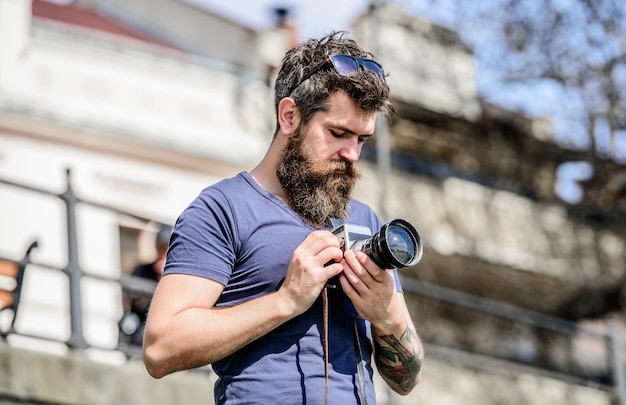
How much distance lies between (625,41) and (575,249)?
14.4ft

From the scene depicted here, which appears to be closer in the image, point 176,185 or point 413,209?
point 176,185

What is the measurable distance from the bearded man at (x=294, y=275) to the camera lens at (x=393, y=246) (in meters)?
0.03

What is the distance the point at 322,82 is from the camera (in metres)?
3.03

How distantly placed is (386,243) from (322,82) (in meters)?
0.52

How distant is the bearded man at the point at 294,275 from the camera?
2.79m

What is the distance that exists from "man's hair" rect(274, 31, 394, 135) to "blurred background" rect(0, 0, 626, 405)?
223 inches

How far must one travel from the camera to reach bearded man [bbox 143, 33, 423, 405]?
279cm

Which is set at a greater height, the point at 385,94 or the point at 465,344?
the point at 465,344

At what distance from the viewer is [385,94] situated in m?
3.10

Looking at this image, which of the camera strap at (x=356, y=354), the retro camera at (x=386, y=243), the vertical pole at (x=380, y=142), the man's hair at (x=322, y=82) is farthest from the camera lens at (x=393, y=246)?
the vertical pole at (x=380, y=142)

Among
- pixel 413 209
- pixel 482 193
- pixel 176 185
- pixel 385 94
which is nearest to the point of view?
pixel 385 94

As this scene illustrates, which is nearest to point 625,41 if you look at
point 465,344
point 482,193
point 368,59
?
point 482,193

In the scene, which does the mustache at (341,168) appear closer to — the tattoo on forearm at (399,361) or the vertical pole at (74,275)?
the tattoo on forearm at (399,361)

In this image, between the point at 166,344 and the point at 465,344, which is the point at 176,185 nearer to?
the point at 465,344
